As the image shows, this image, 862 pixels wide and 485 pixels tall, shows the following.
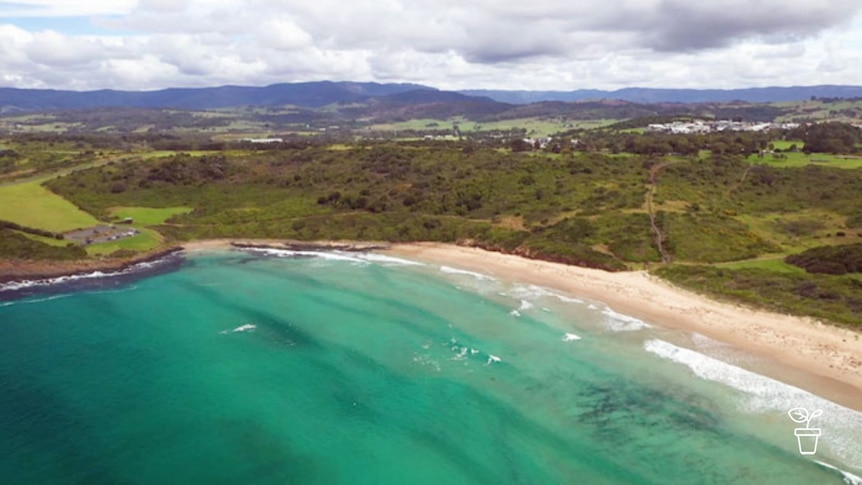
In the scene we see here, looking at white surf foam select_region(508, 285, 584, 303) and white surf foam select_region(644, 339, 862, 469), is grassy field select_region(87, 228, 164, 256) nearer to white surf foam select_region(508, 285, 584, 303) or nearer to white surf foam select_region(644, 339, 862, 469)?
white surf foam select_region(508, 285, 584, 303)

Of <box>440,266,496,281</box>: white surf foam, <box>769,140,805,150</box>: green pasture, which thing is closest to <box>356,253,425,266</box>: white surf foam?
Answer: <box>440,266,496,281</box>: white surf foam

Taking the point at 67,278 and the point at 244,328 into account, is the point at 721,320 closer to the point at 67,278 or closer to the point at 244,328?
the point at 244,328

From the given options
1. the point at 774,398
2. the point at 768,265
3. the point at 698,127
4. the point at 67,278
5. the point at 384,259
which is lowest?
the point at 774,398

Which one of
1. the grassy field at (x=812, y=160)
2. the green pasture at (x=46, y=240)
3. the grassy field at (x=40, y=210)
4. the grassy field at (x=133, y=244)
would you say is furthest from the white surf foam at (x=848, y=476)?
the grassy field at (x=812, y=160)

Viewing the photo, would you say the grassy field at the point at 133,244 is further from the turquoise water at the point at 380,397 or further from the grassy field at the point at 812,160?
the grassy field at the point at 812,160

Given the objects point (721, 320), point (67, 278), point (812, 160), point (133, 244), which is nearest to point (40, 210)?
point (133, 244)

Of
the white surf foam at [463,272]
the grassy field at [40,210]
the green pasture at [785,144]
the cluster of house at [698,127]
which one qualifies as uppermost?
the cluster of house at [698,127]
